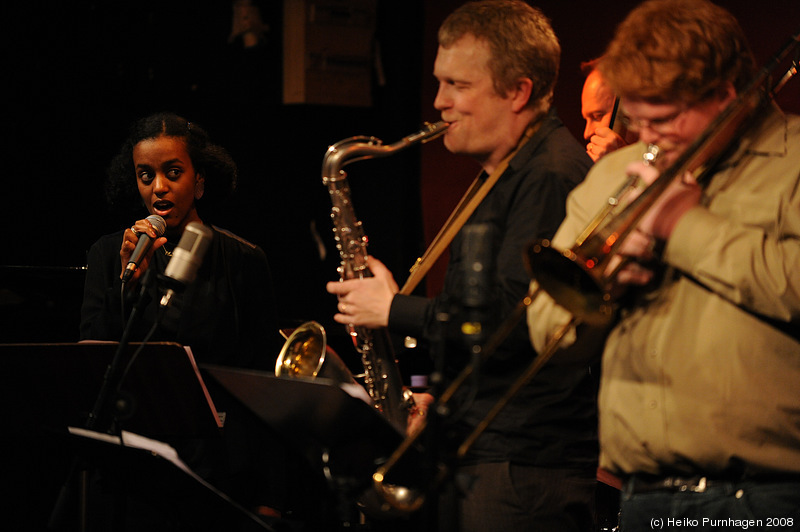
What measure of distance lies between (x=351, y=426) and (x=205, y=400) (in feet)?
2.85

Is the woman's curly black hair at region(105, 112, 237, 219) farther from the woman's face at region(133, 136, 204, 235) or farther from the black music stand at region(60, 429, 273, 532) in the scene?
the black music stand at region(60, 429, 273, 532)

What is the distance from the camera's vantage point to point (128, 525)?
334 centimetres

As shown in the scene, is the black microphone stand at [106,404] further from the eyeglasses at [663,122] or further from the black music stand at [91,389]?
the eyeglasses at [663,122]

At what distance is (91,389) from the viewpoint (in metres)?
2.79

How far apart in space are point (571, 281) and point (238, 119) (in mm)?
4525

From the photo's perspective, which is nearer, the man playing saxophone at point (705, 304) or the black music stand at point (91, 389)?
the man playing saxophone at point (705, 304)

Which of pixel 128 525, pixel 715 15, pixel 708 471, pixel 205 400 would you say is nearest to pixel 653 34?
pixel 715 15

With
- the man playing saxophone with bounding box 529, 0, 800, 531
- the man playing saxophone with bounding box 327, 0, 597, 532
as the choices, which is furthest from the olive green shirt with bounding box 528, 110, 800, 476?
the man playing saxophone with bounding box 327, 0, 597, 532

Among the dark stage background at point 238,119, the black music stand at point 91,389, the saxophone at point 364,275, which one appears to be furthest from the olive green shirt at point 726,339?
the dark stage background at point 238,119

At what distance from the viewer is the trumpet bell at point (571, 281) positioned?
1.71 metres

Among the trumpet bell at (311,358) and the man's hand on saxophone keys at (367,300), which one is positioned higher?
the man's hand on saxophone keys at (367,300)

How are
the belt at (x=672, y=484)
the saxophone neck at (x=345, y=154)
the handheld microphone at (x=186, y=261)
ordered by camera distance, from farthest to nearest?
1. the saxophone neck at (x=345, y=154)
2. the handheld microphone at (x=186, y=261)
3. the belt at (x=672, y=484)

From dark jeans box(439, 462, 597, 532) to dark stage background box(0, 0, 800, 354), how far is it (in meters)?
2.34

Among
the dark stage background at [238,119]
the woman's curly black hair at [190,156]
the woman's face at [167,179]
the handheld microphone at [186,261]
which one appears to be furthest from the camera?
the dark stage background at [238,119]
